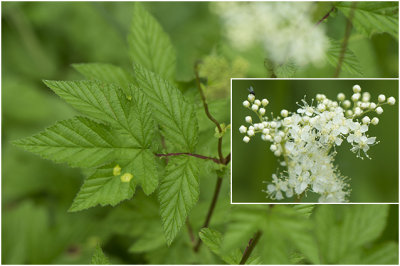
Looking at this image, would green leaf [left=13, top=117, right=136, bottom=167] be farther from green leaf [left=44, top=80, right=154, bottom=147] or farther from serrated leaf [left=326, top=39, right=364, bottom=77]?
serrated leaf [left=326, top=39, right=364, bottom=77]

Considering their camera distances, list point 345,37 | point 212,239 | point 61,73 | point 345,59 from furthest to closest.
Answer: point 61,73
point 345,37
point 345,59
point 212,239

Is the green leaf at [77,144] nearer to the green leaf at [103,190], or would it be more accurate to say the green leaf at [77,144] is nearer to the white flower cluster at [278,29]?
the green leaf at [103,190]

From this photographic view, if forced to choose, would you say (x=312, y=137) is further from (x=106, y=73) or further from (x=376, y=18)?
(x=106, y=73)

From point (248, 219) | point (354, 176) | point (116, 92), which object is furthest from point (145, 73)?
point (354, 176)

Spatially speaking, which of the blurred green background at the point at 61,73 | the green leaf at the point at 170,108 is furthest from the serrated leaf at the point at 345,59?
the green leaf at the point at 170,108

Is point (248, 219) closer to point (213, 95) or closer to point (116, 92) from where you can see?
point (116, 92)

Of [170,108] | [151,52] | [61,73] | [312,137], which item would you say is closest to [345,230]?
[312,137]

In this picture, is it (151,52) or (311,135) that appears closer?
(311,135)
